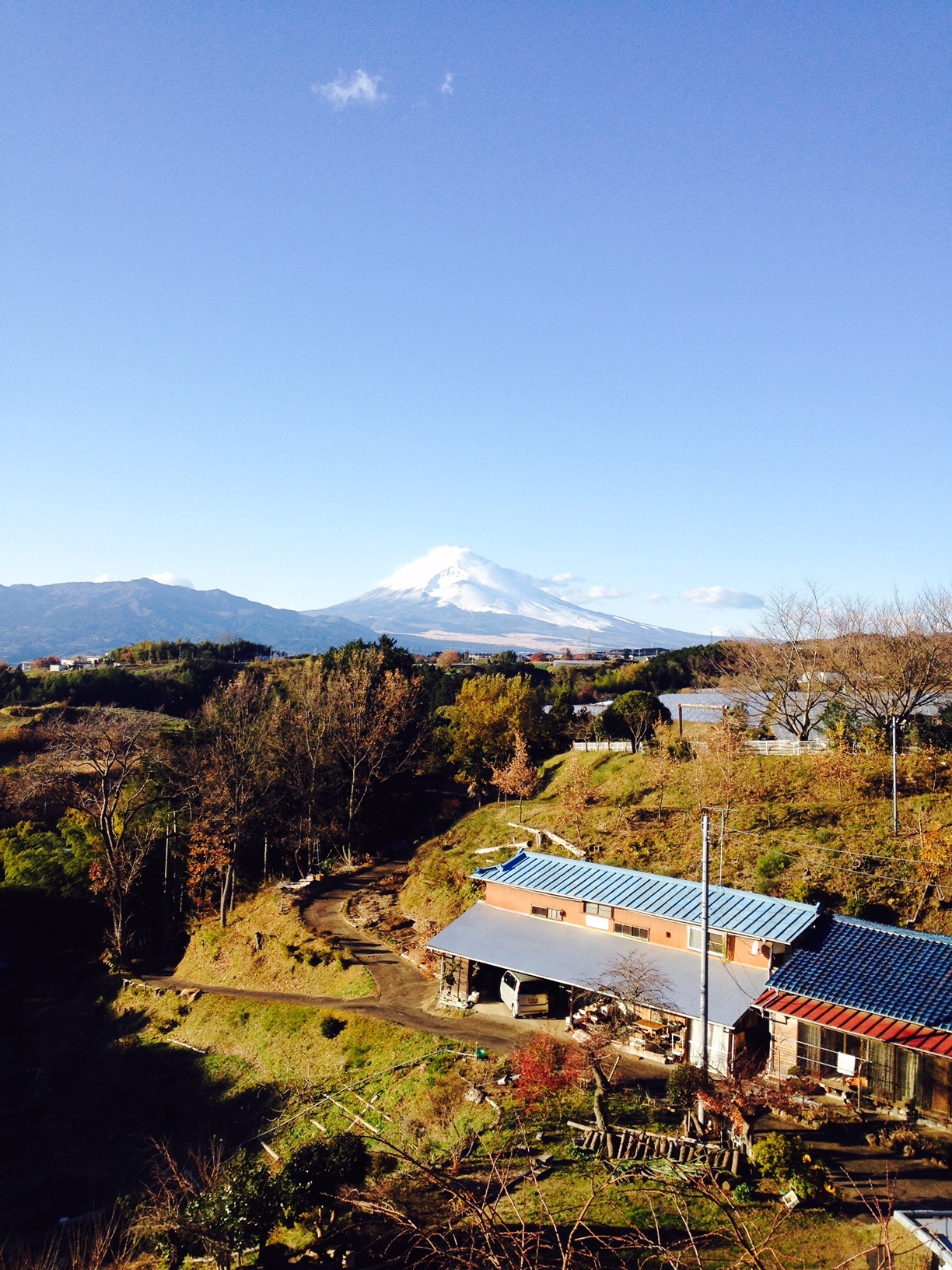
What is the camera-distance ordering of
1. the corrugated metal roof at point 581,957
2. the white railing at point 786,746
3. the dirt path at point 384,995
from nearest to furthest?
the corrugated metal roof at point 581,957 → the dirt path at point 384,995 → the white railing at point 786,746

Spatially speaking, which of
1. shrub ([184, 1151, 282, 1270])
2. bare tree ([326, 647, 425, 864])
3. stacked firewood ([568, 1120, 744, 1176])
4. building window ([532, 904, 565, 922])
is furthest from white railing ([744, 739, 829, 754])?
shrub ([184, 1151, 282, 1270])

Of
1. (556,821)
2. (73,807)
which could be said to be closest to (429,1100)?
(556,821)

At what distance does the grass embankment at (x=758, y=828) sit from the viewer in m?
24.3

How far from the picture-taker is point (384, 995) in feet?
84.1

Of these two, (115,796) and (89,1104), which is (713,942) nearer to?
(89,1104)

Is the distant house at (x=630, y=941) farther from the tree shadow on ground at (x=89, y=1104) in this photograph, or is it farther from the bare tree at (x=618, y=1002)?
the tree shadow on ground at (x=89, y=1104)

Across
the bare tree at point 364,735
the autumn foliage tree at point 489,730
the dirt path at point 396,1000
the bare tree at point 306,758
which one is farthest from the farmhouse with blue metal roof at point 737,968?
the autumn foliage tree at point 489,730

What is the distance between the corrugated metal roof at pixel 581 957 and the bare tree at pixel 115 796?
1754cm

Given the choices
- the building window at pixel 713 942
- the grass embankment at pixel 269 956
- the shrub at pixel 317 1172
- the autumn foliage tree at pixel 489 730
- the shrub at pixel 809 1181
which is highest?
the autumn foliage tree at pixel 489 730

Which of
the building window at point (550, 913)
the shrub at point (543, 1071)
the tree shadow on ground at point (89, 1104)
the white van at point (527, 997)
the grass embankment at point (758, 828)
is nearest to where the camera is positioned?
the shrub at point (543, 1071)

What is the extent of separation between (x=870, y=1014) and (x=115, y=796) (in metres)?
31.4

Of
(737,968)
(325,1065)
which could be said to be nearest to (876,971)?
(737,968)

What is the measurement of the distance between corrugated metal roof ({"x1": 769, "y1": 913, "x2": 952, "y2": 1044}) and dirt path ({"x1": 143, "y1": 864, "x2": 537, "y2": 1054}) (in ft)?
26.4

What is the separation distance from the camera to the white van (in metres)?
23.0
